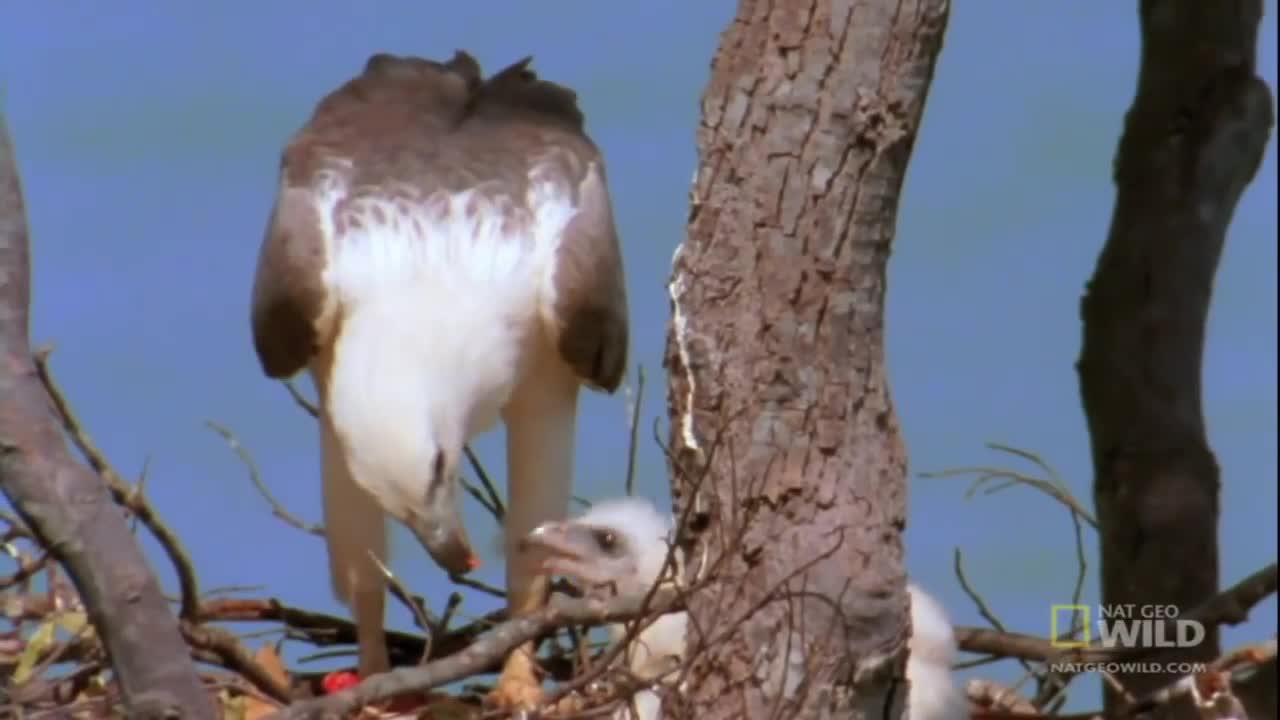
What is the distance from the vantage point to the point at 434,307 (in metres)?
6.38

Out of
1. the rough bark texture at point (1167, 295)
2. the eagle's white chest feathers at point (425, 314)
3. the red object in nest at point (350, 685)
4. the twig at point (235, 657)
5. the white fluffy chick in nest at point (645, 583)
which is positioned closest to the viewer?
the white fluffy chick in nest at point (645, 583)

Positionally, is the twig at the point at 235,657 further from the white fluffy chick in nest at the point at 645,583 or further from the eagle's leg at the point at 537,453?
the eagle's leg at the point at 537,453

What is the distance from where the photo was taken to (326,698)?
14.1 ft

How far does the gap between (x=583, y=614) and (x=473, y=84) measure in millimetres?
2544

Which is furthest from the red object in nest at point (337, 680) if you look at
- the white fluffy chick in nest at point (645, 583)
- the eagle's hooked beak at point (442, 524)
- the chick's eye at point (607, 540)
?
the chick's eye at point (607, 540)

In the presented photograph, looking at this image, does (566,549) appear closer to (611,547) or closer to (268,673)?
(611,547)

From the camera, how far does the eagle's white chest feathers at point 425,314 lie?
6234 millimetres

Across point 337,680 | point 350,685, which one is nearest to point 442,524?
point 337,680

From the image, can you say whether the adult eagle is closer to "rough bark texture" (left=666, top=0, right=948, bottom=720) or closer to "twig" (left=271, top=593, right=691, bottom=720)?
"twig" (left=271, top=593, right=691, bottom=720)

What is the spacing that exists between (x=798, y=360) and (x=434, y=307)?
1.88m

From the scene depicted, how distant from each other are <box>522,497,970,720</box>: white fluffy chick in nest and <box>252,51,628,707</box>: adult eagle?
0.23m

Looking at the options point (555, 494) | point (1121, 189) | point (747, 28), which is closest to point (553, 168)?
point (555, 494)

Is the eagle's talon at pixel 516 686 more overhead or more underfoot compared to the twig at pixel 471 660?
more underfoot

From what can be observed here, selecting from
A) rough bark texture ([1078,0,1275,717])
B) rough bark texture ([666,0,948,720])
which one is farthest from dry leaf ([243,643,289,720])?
rough bark texture ([1078,0,1275,717])
